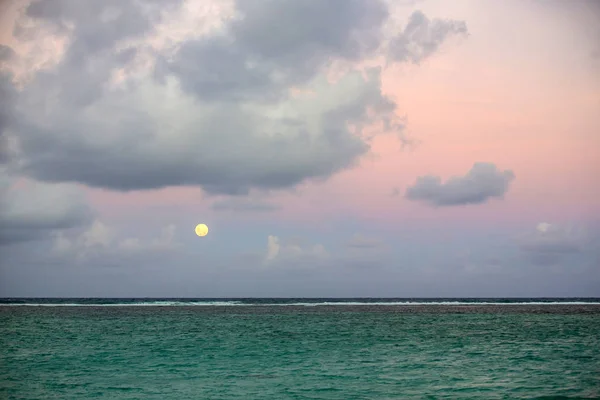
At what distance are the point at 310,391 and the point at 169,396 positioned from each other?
713 cm

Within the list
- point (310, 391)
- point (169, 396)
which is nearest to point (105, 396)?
point (169, 396)

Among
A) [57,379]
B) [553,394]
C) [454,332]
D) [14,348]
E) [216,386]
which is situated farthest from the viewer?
[454,332]

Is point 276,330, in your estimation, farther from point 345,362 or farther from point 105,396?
point 105,396

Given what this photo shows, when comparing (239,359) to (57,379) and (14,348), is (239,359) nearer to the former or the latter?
(57,379)

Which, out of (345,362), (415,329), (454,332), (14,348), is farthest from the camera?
(415,329)

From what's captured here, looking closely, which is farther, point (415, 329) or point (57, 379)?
point (415, 329)

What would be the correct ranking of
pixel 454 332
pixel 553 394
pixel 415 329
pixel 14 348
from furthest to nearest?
pixel 415 329 → pixel 454 332 → pixel 14 348 → pixel 553 394

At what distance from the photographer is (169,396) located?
28250mm

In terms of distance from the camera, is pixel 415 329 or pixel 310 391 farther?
pixel 415 329

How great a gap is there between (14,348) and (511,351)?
132 ft

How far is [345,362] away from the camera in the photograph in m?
38.4

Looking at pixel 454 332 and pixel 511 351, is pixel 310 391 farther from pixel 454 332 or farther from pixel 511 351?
pixel 454 332

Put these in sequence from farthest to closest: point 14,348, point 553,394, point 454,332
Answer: point 454,332 < point 14,348 < point 553,394

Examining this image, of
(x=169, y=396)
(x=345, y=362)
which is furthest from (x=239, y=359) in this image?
(x=169, y=396)
